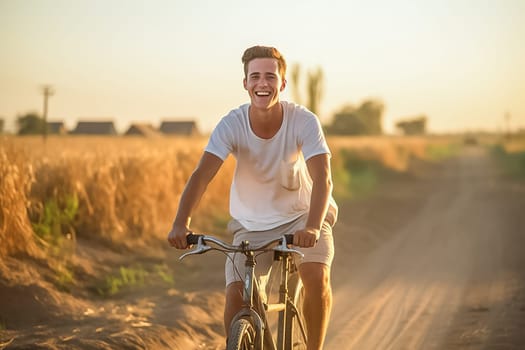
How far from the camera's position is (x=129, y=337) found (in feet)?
19.5

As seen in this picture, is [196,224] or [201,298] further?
[196,224]

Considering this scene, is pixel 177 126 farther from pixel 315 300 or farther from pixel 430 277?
pixel 315 300

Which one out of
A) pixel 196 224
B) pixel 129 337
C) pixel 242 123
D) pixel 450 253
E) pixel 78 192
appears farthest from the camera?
pixel 196 224

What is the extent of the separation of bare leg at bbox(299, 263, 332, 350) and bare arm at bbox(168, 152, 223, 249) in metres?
0.73

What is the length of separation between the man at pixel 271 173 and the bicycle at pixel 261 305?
0.39 ft

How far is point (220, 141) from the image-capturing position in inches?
170

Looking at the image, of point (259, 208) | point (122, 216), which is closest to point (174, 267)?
point (122, 216)

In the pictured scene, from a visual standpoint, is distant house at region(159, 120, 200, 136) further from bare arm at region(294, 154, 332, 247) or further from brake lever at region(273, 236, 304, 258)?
brake lever at region(273, 236, 304, 258)

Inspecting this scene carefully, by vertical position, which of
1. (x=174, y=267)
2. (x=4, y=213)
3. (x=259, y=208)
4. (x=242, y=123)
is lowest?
(x=174, y=267)

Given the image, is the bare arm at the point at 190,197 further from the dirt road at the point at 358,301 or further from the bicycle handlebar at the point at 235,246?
the dirt road at the point at 358,301

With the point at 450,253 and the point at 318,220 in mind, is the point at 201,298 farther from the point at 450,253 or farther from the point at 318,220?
the point at 450,253

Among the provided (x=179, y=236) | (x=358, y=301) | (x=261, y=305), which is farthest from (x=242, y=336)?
(x=358, y=301)

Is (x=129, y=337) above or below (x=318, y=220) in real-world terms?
below

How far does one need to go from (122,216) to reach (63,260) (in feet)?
7.42
